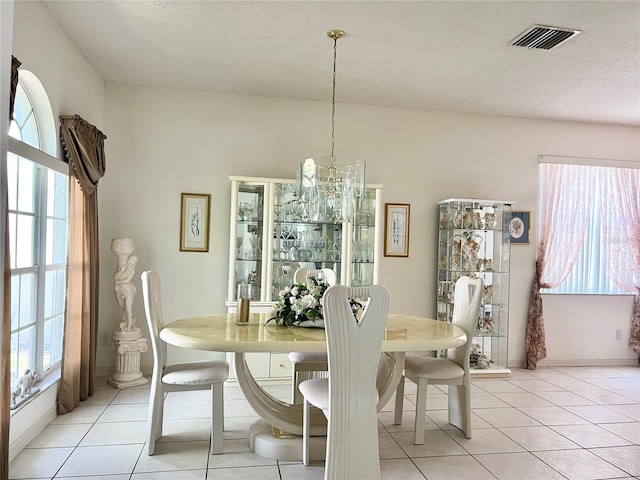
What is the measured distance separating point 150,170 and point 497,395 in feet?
12.3

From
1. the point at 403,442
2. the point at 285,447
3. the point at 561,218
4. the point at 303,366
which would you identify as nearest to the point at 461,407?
the point at 403,442

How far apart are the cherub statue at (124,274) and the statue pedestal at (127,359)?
0.07m

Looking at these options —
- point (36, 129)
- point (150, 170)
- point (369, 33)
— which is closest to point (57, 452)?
point (36, 129)

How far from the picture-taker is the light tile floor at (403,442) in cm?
267

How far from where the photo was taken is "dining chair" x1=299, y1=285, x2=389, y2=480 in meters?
2.25

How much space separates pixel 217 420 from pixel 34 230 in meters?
1.79

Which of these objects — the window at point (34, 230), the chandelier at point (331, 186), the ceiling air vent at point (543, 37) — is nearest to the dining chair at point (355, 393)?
the chandelier at point (331, 186)

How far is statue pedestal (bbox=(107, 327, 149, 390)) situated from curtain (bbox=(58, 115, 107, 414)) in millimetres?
298

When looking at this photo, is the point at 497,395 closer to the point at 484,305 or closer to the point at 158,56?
the point at 484,305

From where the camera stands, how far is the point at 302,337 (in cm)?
261

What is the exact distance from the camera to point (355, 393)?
2.31 metres

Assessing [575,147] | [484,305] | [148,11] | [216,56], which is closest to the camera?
[148,11]

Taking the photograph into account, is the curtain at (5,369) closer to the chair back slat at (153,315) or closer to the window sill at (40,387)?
the window sill at (40,387)

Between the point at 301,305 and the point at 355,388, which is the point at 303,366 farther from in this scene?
the point at 355,388
